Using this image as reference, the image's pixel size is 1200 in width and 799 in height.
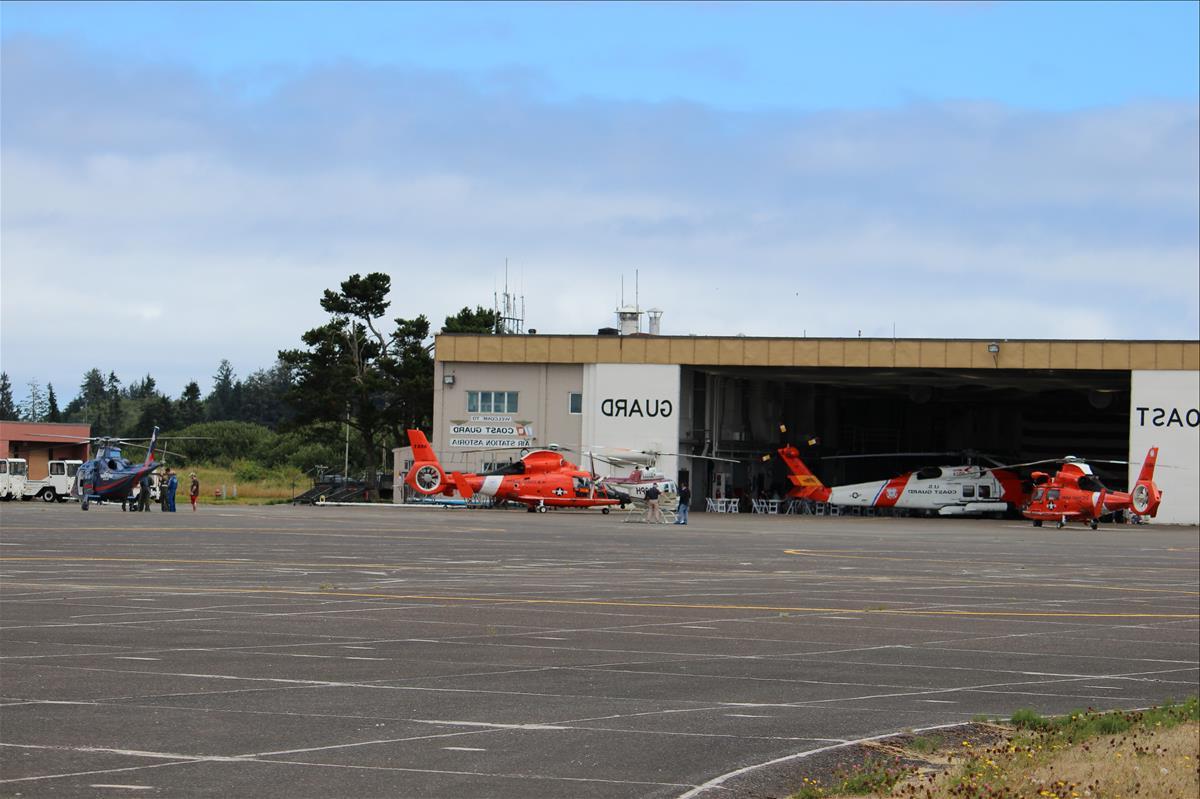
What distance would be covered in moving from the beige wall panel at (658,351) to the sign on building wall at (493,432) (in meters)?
6.46

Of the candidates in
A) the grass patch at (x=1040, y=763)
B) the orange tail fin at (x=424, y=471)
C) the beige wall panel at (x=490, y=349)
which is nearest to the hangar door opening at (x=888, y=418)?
the beige wall panel at (x=490, y=349)

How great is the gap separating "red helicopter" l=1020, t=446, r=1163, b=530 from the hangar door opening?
28.8 feet

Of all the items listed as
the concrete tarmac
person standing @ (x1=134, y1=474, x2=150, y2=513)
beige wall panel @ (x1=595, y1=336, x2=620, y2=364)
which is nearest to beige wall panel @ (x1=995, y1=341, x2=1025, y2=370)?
beige wall panel @ (x1=595, y1=336, x2=620, y2=364)

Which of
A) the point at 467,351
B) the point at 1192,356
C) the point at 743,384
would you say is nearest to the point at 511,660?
the point at 467,351

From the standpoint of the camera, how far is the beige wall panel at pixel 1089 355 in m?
60.2

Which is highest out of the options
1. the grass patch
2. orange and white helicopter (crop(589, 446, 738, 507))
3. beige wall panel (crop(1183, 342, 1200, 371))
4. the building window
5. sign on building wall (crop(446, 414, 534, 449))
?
beige wall panel (crop(1183, 342, 1200, 371))

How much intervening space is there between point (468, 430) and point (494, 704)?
53439 millimetres

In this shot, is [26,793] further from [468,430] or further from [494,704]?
[468,430]

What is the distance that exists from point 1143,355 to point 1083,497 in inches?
431

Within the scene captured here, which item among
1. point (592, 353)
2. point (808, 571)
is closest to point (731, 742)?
point (808, 571)

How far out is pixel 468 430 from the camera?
65000 mm

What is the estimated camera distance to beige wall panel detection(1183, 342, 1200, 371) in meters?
59.0

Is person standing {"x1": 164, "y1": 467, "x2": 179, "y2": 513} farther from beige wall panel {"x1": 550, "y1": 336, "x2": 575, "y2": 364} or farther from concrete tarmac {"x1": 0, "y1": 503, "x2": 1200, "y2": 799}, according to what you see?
beige wall panel {"x1": 550, "y1": 336, "x2": 575, "y2": 364}

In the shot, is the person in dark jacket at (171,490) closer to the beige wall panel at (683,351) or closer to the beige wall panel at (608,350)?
the beige wall panel at (608,350)
